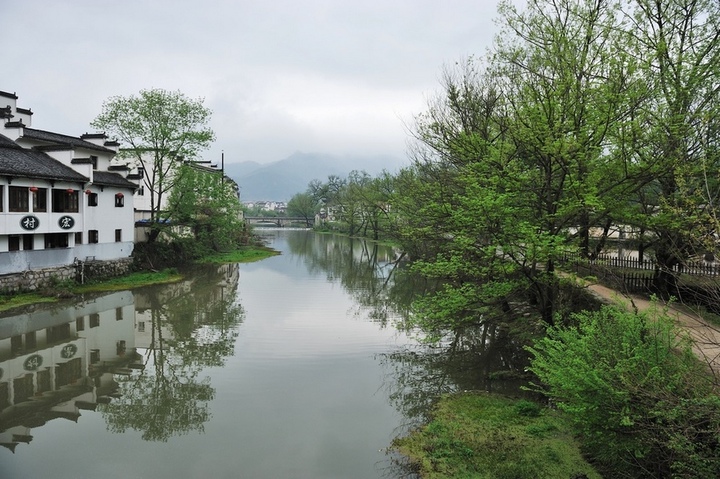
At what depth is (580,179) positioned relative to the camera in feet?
54.8

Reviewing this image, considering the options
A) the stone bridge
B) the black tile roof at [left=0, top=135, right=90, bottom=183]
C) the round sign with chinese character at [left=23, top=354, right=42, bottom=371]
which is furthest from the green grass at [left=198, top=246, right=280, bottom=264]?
the stone bridge

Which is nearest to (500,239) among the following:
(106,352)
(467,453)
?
(467,453)

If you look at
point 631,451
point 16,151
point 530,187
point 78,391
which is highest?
point 16,151

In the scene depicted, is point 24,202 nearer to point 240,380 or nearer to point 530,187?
point 240,380

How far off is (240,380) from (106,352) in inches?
300

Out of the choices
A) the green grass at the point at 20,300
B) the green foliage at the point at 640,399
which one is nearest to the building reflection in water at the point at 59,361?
the green grass at the point at 20,300

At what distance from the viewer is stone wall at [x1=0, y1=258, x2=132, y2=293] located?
29.3 metres

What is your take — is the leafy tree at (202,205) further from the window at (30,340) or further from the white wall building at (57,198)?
the window at (30,340)

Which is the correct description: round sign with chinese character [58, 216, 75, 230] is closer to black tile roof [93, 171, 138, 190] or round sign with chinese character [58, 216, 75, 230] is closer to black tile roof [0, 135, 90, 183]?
black tile roof [0, 135, 90, 183]

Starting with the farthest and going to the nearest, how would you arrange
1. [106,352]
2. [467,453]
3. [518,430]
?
1. [106,352]
2. [518,430]
3. [467,453]

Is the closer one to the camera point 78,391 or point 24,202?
point 78,391

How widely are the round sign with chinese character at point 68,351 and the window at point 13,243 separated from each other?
1234cm

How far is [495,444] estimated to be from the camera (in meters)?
12.1

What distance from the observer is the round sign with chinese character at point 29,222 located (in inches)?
1179
